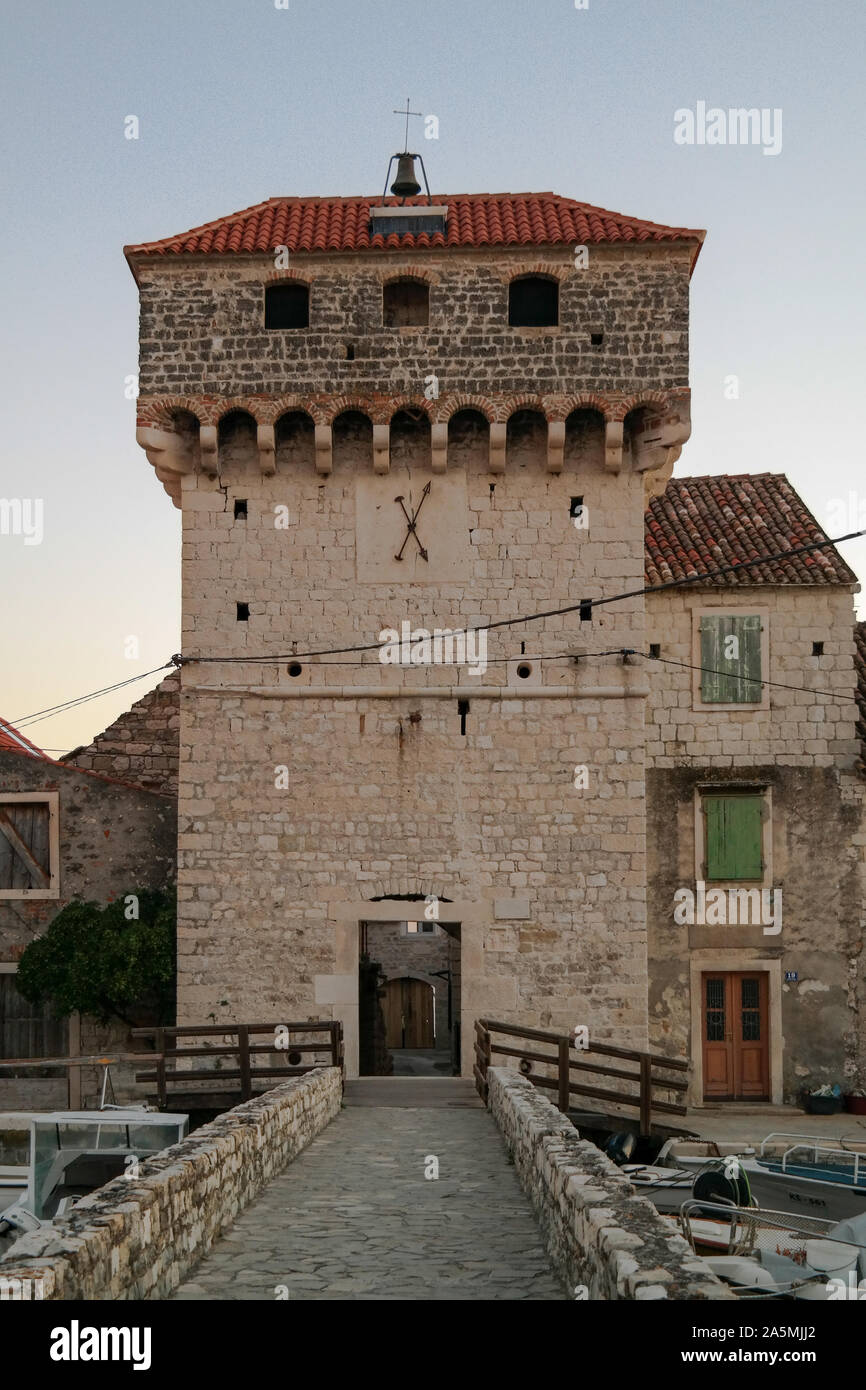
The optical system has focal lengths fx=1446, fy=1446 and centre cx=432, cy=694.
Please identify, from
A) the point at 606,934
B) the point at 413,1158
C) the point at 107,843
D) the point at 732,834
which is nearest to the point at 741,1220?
the point at 413,1158

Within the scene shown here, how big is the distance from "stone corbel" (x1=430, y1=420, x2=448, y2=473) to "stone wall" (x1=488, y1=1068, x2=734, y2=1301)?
388 inches

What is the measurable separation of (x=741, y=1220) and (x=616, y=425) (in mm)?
10490

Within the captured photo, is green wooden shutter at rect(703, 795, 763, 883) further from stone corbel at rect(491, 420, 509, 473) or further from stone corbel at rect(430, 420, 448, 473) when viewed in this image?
stone corbel at rect(430, 420, 448, 473)

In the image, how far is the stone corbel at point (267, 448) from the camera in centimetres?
1905

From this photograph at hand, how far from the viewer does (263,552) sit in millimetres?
19391

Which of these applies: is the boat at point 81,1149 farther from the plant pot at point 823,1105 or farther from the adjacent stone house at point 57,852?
the plant pot at point 823,1105

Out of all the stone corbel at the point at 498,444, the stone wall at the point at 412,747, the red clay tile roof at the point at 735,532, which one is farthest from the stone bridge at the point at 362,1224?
the red clay tile roof at the point at 735,532

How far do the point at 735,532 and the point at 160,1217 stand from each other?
57.3 feet

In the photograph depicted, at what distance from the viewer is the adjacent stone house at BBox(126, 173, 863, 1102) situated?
18.8 m

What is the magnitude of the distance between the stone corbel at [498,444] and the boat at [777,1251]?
33.0 ft

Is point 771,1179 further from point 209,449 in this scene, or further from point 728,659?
point 209,449

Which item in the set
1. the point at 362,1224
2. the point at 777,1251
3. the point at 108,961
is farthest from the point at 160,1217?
the point at 108,961
